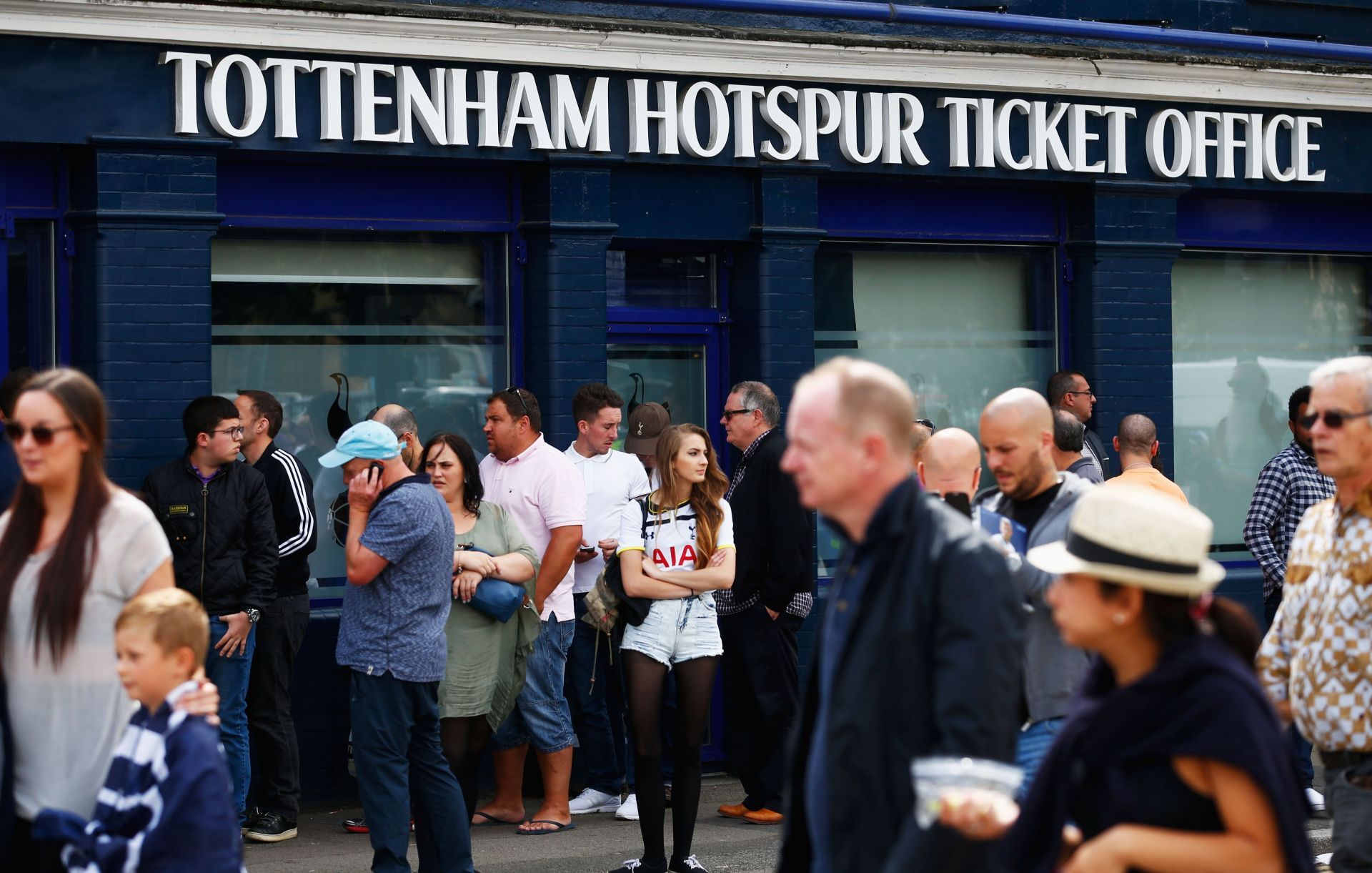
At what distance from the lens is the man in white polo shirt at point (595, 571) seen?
9672mm

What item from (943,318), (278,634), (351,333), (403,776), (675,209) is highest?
(675,209)

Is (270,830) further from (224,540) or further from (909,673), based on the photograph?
(909,673)

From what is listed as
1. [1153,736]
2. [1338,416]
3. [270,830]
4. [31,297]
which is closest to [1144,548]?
[1153,736]

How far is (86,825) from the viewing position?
15.3 feet

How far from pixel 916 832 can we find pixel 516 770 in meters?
6.12

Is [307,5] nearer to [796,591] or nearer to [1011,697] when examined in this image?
[796,591]

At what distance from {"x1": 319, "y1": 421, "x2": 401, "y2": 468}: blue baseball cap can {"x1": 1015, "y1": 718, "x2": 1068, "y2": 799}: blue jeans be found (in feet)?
9.74

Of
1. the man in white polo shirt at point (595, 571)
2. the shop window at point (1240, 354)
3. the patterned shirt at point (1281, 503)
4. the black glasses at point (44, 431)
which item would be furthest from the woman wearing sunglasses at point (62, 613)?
the shop window at point (1240, 354)

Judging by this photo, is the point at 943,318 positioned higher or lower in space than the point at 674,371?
higher

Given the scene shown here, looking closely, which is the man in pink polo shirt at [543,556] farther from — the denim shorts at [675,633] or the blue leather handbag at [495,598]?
the denim shorts at [675,633]

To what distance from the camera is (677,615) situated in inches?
314

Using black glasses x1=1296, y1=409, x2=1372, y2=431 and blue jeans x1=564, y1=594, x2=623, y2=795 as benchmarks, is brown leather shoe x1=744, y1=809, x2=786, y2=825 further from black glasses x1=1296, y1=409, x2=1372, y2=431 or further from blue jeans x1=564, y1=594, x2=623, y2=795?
black glasses x1=1296, y1=409, x2=1372, y2=431

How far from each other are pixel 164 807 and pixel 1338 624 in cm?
308

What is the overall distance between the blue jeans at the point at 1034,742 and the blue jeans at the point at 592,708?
437cm
